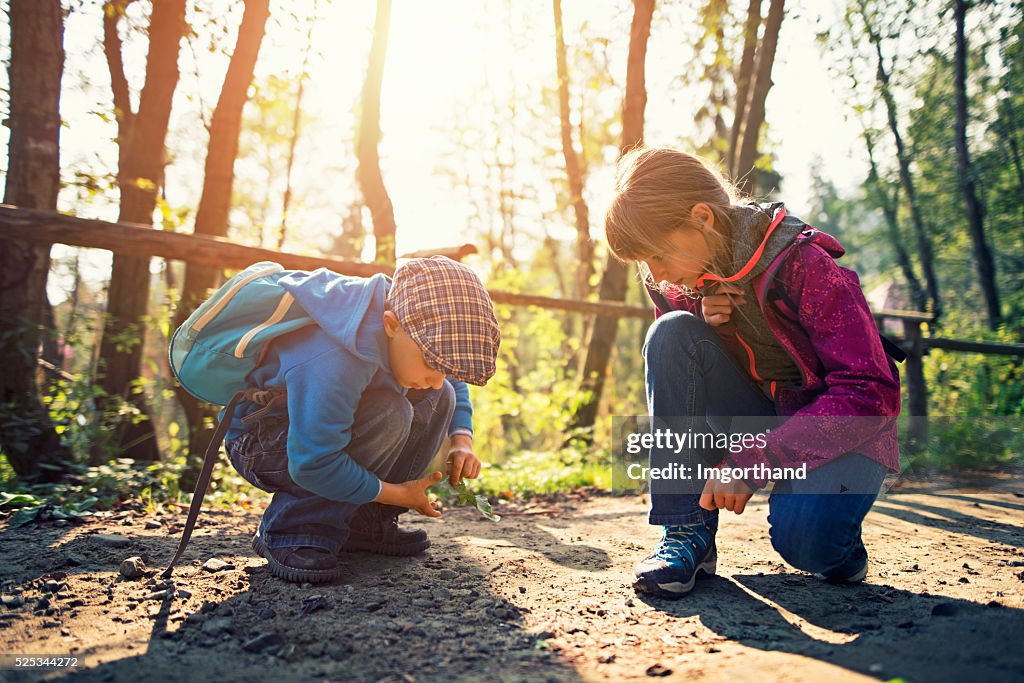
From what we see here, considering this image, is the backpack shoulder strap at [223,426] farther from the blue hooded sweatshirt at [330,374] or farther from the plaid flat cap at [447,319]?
the plaid flat cap at [447,319]

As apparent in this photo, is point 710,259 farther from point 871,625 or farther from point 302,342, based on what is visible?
point 302,342

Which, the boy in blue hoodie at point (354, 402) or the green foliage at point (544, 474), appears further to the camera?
the green foliage at point (544, 474)

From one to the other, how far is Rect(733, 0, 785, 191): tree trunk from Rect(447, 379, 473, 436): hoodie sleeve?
194 inches

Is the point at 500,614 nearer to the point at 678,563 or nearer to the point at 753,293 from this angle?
the point at 678,563

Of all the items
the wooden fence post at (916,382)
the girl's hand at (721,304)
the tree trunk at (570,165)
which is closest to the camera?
the girl's hand at (721,304)

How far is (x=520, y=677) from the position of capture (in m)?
1.47

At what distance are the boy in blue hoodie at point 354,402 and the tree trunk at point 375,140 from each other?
416 cm

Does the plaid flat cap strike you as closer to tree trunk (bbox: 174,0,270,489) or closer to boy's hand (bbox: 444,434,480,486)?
boy's hand (bbox: 444,434,480,486)

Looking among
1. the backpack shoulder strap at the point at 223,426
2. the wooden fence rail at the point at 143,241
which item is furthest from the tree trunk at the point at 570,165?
the backpack shoulder strap at the point at 223,426

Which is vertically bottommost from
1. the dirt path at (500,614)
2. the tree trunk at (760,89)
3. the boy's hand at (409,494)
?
the dirt path at (500,614)

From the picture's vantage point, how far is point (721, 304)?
89.2 inches

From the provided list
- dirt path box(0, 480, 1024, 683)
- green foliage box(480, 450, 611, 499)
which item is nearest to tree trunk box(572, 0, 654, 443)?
green foliage box(480, 450, 611, 499)

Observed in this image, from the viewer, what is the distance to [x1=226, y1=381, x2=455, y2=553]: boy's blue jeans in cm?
209

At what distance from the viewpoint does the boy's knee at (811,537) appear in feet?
6.80
